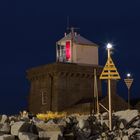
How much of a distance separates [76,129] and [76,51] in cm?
2589

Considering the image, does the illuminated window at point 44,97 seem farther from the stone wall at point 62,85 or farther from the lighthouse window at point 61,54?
the lighthouse window at point 61,54

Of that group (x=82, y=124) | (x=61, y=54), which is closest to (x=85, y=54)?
(x=61, y=54)

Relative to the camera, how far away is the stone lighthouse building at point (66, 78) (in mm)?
41219

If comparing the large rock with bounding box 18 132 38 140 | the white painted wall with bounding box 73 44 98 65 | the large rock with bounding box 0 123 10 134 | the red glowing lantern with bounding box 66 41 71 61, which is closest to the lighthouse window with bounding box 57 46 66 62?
the red glowing lantern with bounding box 66 41 71 61

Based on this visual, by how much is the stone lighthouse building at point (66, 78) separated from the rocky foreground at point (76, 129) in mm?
21173

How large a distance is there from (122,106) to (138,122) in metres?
20.4

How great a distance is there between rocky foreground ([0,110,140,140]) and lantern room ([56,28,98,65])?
2445 centimetres

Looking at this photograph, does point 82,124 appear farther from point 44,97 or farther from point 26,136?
point 44,97

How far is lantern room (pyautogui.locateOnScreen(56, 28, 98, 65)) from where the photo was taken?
43.0 m

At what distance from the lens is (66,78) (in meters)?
41.7

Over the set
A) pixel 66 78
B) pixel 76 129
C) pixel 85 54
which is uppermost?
pixel 85 54

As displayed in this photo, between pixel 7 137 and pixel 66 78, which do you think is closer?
pixel 7 137

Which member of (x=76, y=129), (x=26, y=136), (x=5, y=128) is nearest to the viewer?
(x=26, y=136)

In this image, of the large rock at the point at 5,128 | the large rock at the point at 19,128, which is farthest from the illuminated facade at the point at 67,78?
the large rock at the point at 19,128
